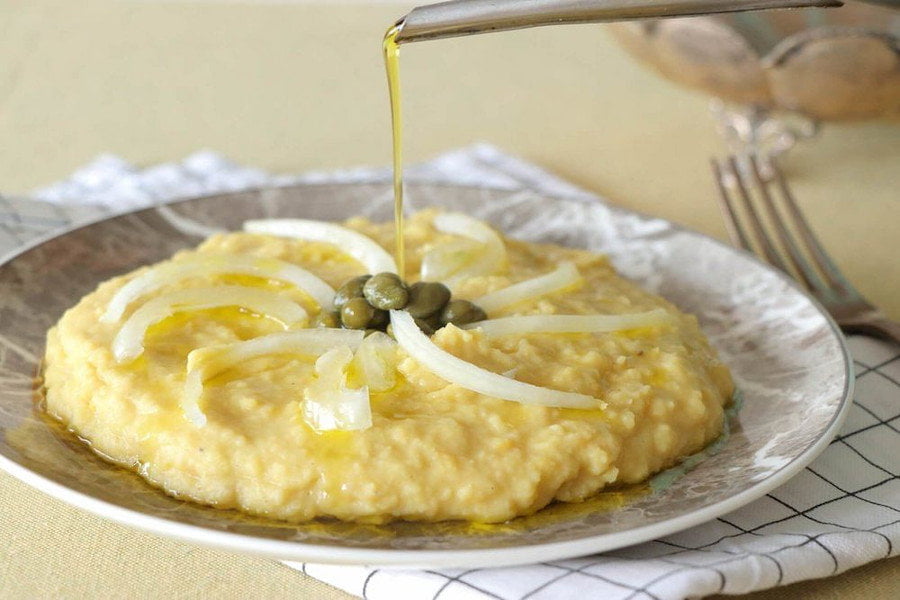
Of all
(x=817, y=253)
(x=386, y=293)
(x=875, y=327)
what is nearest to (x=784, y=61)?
(x=817, y=253)

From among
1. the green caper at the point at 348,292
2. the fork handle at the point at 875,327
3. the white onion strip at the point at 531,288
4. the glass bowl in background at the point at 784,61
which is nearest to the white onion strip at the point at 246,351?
the green caper at the point at 348,292

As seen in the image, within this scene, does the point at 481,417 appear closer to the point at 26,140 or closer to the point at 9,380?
the point at 9,380

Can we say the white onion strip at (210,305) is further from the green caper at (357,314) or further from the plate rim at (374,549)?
the plate rim at (374,549)

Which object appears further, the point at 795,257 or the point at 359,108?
the point at 359,108

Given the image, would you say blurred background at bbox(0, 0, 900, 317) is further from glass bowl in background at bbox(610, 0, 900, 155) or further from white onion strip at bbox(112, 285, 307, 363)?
white onion strip at bbox(112, 285, 307, 363)

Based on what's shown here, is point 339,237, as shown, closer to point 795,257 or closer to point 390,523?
point 390,523
